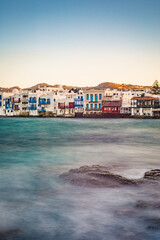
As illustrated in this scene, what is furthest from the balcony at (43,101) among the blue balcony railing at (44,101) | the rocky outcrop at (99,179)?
the rocky outcrop at (99,179)

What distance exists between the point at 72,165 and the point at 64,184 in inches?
169

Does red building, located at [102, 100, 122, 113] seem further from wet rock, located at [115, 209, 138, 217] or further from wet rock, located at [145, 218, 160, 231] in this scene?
wet rock, located at [145, 218, 160, 231]

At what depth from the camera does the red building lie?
253 ft

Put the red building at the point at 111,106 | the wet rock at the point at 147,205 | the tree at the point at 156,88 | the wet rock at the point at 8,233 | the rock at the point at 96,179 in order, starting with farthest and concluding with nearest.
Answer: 1. the tree at the point at 156,88
2. the red building at the point at 111,106
3. the rock at the point at 96,179
4. the wet rock at the point at 147,205
5. the wet rock at the point at 8,233

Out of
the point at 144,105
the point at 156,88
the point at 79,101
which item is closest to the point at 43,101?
the point at 79,101

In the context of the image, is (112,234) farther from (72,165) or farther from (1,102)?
(1,102)

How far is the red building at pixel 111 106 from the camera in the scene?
7712 centimetres

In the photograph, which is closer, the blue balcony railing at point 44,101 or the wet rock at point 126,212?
the wet rock at point 126,212

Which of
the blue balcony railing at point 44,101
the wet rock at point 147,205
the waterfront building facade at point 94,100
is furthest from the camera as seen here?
the blue balcony railing at point 44,101

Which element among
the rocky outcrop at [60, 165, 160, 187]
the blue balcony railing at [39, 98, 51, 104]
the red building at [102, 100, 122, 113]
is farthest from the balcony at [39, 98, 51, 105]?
the rocky outcrop at [60, 165, 160, 187]

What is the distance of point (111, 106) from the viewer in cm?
7769

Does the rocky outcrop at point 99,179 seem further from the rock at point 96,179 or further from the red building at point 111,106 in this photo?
the red building at point 111,106

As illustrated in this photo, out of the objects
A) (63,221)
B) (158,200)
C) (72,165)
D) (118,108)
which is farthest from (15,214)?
(118,108)

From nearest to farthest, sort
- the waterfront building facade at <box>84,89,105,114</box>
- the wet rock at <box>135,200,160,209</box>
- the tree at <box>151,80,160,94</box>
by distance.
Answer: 1. the wet rock at <box>135,200,160,209</box>
2. the waterfront building facade at <box>84,89,105,114</box>
3. the tree at <box>151,80,160,94</box>
